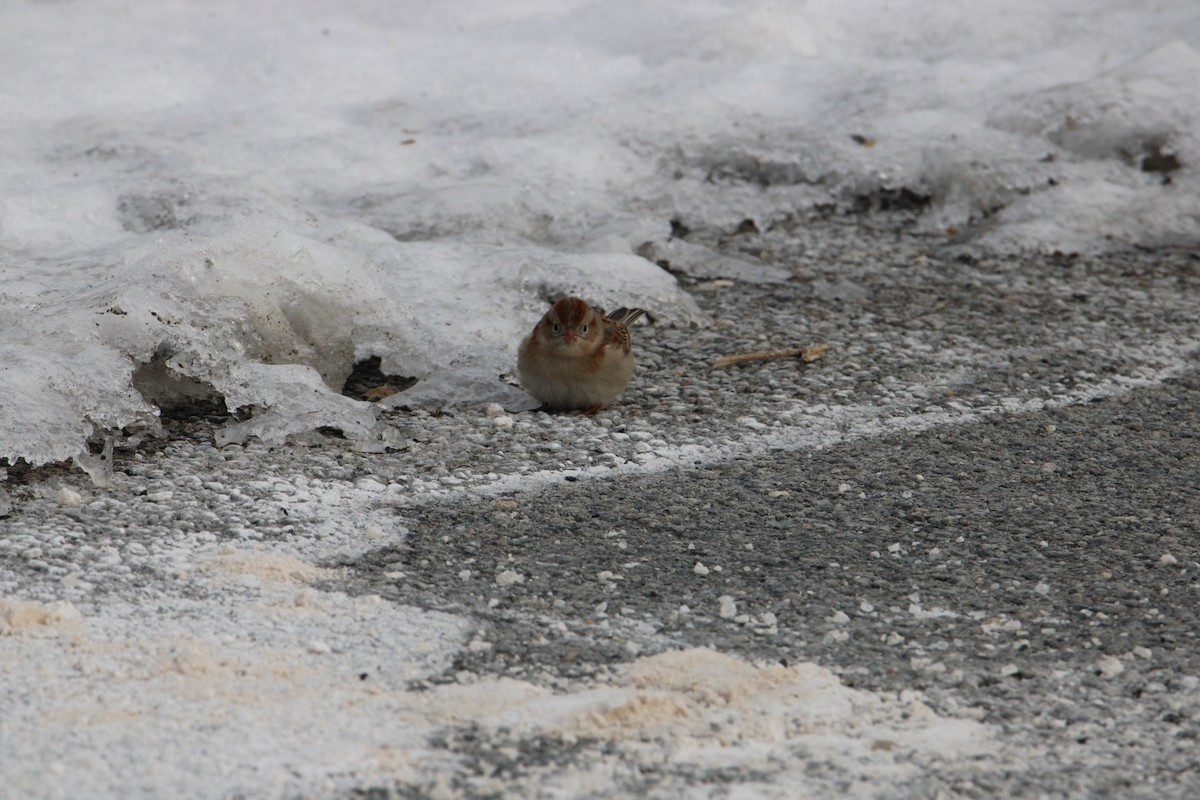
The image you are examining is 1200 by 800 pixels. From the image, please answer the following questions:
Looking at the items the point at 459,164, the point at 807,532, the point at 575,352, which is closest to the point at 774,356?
the point at 575,352

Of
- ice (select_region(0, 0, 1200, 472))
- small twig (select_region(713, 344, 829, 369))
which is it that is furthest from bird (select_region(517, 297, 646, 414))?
small twig (select_region(713, 344, 829, 369))

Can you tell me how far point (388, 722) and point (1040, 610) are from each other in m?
1.73

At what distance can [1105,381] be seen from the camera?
5258 mm

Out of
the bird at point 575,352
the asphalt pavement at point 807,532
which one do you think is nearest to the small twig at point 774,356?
the asphalt pavement at point 807,532

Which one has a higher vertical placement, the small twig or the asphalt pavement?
the asphalt pavement

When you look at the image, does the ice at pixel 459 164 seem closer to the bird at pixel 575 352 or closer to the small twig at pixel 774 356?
the bird at pixel 575 352

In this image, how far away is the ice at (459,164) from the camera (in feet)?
15.9

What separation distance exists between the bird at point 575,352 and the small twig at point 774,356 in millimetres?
481

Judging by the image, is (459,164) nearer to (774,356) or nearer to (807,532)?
(774,356)

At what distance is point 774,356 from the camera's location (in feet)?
17.6

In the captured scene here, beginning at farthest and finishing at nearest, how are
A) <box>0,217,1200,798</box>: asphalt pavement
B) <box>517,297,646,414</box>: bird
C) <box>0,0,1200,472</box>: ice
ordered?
<box>0,0,1200,472</box>: ice < <box>517,297,646,414</box>: bird < <box>0,217,1200,798</box>: asphalt pavement

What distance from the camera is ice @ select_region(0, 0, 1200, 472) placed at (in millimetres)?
4848

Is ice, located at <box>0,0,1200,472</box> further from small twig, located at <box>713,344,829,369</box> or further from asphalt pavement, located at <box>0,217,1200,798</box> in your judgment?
small twig, located at <box>713,344,829,369</box>

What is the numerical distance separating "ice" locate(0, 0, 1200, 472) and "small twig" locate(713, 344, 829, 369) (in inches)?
20.4
